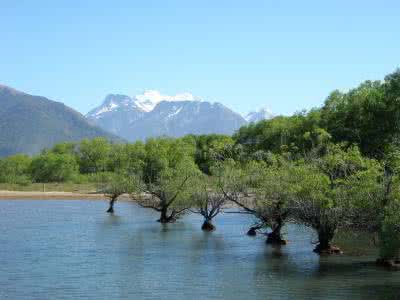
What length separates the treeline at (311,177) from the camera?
44.0 metres

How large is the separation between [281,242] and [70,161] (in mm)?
113516

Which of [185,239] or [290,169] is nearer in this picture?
[290,169]

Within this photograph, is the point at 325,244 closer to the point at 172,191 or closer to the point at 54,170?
the point at 172,191

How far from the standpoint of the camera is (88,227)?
68.2 meters

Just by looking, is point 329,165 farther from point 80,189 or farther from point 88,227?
point 80,189

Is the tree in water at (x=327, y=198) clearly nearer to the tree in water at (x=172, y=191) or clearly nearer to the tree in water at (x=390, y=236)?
the tree in water at (x=390, y=236)

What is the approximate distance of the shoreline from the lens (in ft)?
398

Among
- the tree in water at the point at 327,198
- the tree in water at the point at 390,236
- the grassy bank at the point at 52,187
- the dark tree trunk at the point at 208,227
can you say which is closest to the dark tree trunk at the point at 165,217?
the dark tree trunk at the point at 208,227

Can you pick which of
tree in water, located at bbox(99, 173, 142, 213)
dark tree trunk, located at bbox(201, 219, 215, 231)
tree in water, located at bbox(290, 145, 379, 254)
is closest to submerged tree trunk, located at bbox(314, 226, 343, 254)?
tree in water, located at bbox(290, 145, 379, 254)

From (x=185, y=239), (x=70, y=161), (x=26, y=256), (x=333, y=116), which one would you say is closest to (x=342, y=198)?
(x=185, y=239)

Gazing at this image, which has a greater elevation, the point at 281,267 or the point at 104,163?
the point at 104,163

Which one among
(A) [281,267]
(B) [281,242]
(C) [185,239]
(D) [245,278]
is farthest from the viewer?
(C) [185,239]

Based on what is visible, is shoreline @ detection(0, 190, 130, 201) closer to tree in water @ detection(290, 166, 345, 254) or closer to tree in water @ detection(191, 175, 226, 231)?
tree in water @ detection(191, 175, 226, 231)

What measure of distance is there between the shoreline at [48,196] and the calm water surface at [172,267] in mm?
54407
